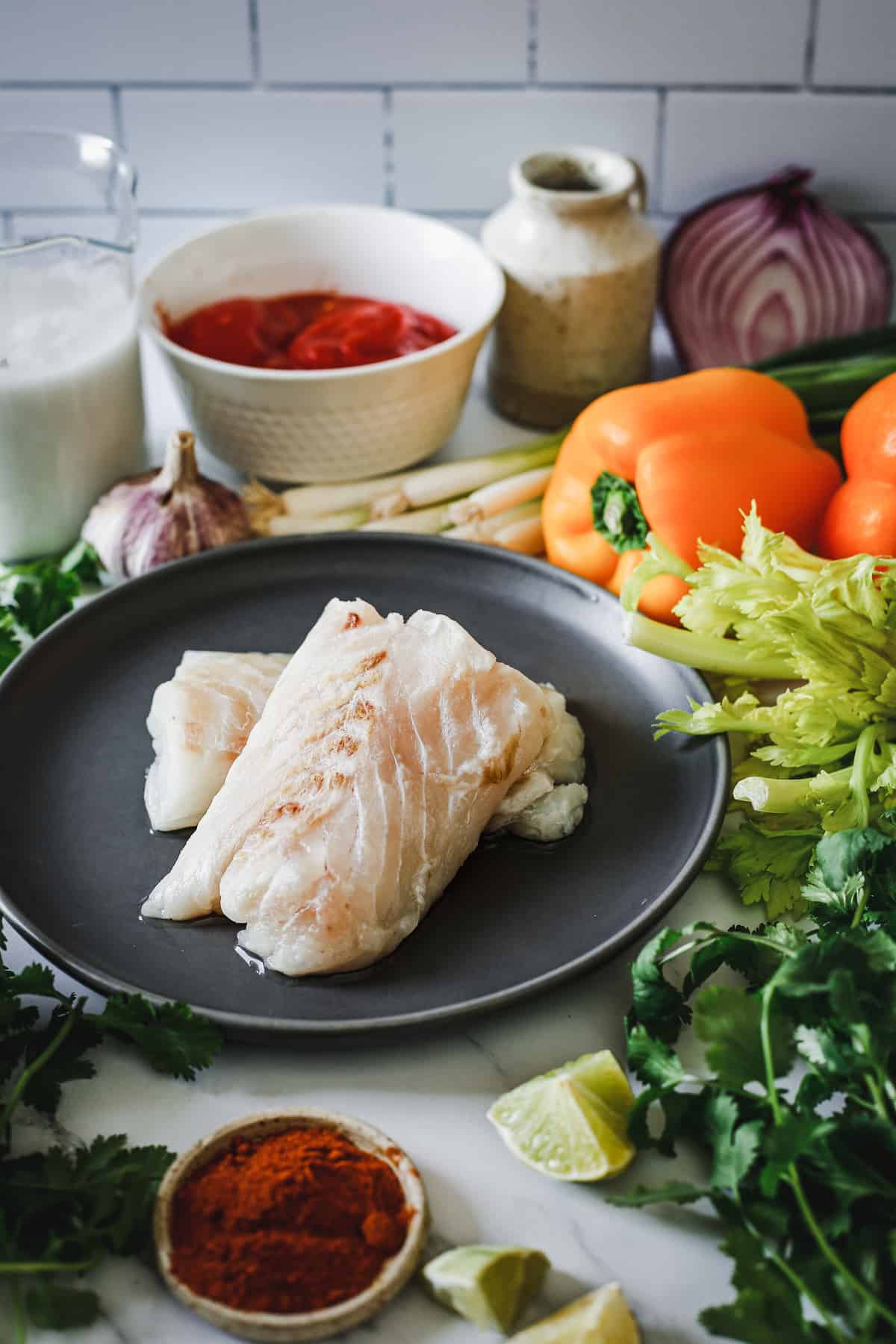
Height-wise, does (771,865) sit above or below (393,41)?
below

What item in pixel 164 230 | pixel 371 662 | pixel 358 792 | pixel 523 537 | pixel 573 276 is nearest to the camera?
pixel 358 792

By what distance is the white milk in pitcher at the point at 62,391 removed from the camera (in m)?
1.76

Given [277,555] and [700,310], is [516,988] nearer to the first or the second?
[277,555]

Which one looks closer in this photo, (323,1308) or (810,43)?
(323,1308)

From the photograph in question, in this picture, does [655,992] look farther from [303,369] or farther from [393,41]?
[393,41]

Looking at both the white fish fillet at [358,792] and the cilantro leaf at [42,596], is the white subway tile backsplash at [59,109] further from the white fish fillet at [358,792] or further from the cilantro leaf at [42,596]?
the white fish fillet at [358,792]

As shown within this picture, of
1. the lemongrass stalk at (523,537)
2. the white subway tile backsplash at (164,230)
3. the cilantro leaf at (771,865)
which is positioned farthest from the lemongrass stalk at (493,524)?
the white subway tile backsplash at (164,230)

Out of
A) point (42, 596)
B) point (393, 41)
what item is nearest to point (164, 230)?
point (393, 41)

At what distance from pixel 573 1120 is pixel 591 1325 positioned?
170mm

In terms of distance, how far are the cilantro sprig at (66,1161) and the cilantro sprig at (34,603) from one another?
0.50 metres

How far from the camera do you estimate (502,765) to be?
1345 millimetres

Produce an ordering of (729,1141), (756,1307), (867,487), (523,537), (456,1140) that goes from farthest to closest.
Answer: (523,537), (867,487), (456,1140), (729,1141), (756,1307)

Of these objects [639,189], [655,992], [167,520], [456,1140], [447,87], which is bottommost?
[456,1140]

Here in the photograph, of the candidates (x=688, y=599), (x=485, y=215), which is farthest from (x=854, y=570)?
(x=485, y=215)
